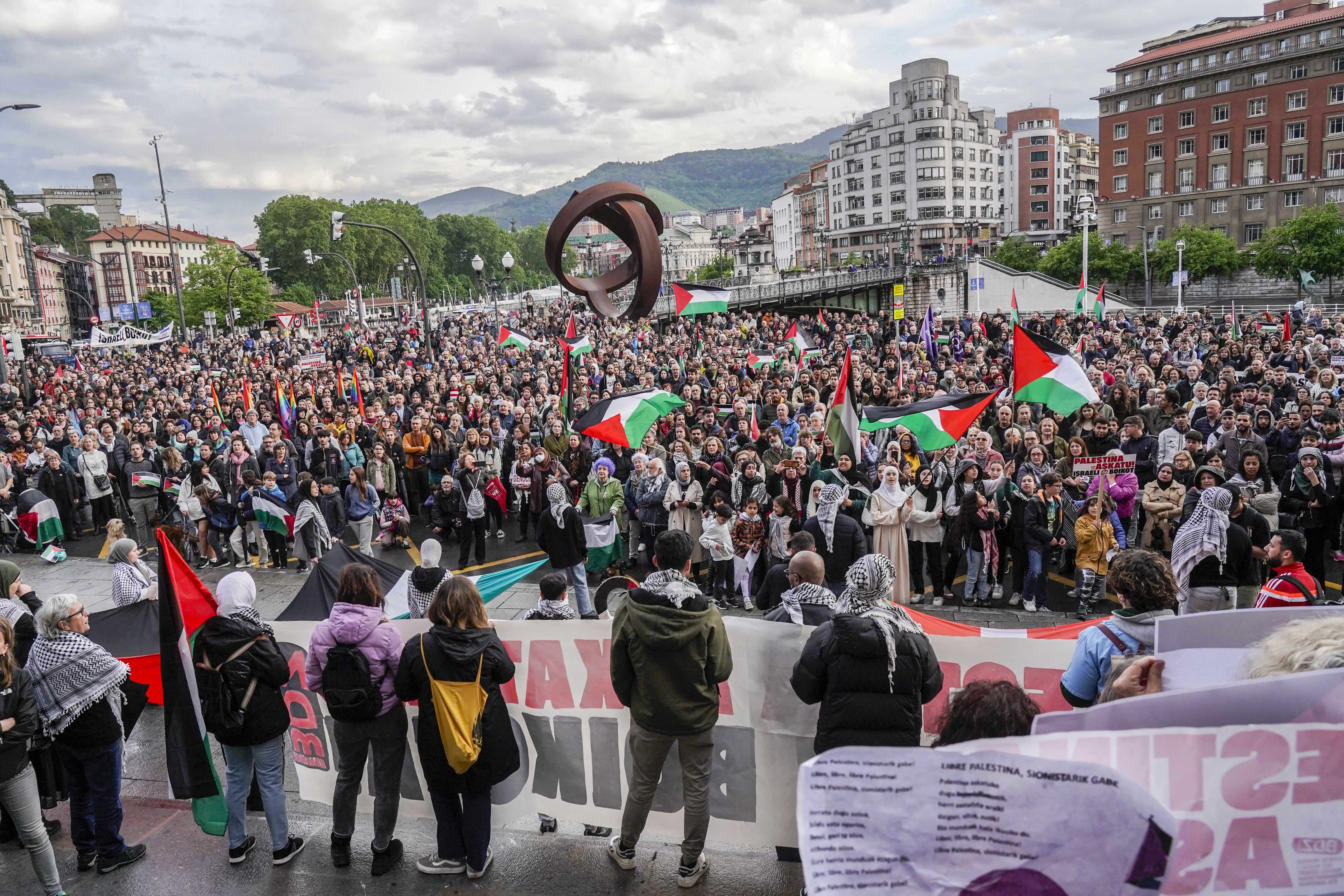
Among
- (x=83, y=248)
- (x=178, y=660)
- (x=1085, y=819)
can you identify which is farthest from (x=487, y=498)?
(x=83, y=248)

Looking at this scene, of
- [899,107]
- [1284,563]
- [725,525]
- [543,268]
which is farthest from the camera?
[543,268]

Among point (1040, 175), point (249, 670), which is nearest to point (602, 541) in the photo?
point (249, 670)

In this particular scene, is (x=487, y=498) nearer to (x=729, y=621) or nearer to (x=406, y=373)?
(x=729, y=621)

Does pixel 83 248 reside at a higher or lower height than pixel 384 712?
higher

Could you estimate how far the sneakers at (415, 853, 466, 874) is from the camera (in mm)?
4578

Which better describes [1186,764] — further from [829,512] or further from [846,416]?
[846,416]

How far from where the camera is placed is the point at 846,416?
33.1ft

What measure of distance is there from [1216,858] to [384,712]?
376 centimetres

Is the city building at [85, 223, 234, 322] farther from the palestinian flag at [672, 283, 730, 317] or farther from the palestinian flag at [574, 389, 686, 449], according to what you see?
→ the palestinian flag at [574, 389, 686, 449]

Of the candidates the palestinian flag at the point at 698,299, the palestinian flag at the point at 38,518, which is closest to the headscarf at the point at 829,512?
the palestinian flag at the point at 38,518

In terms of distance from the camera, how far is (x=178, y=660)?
470 cm

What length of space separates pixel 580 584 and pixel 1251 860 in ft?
24.7

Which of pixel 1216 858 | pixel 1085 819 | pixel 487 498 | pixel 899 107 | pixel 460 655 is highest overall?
pixel 899 107

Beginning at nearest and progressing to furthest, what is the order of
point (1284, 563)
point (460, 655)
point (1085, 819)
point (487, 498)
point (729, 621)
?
point (1085, 819)
point (460, 655)
point (729, 621)
point (1284, 563)
point (487, 498)
